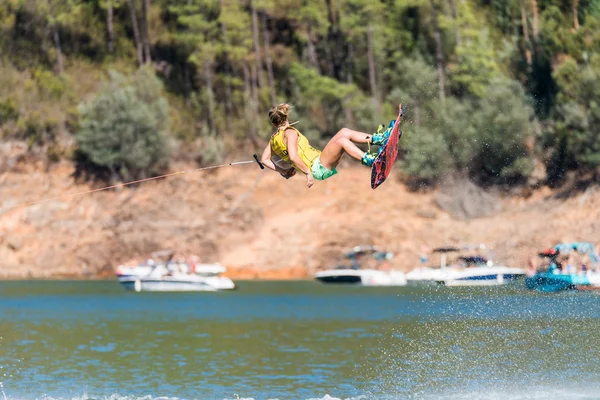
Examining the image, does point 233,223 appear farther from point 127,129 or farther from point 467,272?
point 467,272

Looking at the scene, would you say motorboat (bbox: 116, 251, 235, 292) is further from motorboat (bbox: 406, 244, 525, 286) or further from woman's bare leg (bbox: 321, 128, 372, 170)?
woman's bare leg (bbox: 321, 128, 372, 170)

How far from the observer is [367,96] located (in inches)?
2258

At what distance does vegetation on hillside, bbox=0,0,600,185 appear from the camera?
4728cm

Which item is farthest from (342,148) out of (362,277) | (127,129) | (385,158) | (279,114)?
(127,129)

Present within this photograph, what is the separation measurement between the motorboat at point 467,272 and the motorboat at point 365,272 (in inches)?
33.8

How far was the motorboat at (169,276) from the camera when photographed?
48375mm

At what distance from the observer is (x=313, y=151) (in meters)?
14.3

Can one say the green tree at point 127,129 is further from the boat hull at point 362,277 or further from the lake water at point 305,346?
the lake water at point 305,346

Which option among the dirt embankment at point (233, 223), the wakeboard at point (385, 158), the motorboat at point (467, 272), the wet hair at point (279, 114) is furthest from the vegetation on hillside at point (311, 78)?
the wet hair at point (279, 114)

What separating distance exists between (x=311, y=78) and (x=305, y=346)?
3037cm

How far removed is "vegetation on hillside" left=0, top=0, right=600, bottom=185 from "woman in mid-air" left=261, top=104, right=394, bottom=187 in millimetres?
31674

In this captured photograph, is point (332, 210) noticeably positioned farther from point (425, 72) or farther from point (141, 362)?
point (141, 362)

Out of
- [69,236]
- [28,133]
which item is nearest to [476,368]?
[69,236]

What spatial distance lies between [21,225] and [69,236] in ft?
8.32
